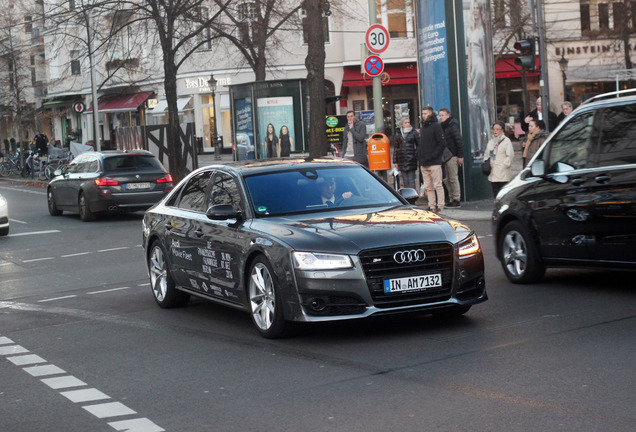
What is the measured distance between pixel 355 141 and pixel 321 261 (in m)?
15.4

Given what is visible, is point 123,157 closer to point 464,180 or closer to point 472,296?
point 464,180

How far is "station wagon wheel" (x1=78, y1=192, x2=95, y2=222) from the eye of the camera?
2411 centimetres

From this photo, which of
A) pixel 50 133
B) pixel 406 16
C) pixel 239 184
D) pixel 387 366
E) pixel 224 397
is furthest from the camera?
pixel 50 133

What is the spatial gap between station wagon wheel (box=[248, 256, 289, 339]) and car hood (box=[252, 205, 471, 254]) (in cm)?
31

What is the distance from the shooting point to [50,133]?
81688 mm

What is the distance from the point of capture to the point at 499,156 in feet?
63.3

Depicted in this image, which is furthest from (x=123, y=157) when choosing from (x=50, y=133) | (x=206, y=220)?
(x=50, y=133)

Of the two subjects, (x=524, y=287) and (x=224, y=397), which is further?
(x=524, y=287)

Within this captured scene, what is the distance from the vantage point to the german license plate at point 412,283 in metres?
8.27

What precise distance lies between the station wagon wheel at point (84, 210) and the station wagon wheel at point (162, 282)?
13.1 m

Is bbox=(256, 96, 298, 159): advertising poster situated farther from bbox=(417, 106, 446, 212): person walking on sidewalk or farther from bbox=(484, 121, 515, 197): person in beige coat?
bbox=(484, 121, 515, 197): person in beige coat

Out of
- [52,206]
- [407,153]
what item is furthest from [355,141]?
[52,206]

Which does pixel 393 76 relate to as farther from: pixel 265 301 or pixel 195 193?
pixel 265 301

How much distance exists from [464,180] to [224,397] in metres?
16.0
